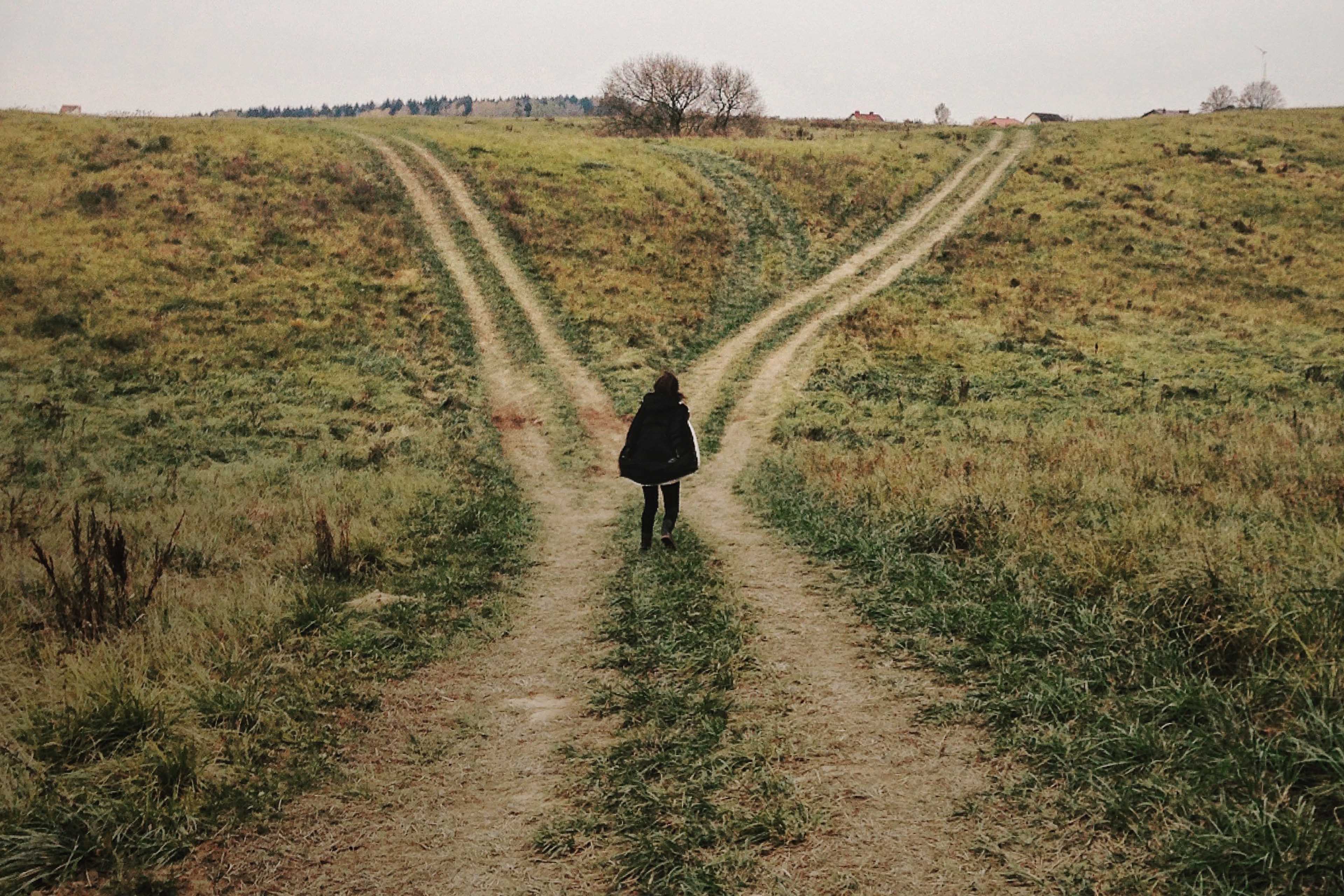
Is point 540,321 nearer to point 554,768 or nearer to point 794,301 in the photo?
point 794,301

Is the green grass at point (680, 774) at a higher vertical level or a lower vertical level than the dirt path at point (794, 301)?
lower

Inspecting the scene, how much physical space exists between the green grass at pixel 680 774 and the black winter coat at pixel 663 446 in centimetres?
272

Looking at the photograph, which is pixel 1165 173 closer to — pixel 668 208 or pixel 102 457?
pixel 668 208

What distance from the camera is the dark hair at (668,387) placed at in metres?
9.84

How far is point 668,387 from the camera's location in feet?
32.6

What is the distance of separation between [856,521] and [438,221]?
2856 centimetres

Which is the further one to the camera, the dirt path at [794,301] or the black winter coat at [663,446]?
the dirt path at [794,301]

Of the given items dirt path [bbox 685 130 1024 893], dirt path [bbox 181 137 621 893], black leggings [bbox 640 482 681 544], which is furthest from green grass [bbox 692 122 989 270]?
dirt path [bbox 181 137 621 893]

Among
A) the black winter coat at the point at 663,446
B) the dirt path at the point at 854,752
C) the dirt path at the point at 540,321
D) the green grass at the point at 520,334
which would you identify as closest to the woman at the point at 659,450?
the black winter coat at the point at 663,446

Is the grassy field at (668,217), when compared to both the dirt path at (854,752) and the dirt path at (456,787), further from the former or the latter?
the dirt path at (456,787)

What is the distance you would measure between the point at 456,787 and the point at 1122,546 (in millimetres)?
6111

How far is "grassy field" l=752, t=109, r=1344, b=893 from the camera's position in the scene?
13.2ft

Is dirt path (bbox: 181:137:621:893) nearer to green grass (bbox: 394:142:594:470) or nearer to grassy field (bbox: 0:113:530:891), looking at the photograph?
grassy field (bbox: 0:113:530:891)

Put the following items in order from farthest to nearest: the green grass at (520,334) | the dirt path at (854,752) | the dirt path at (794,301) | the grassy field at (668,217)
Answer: the grassy field at (668,217) < the dirt path at (794,301) < the green grass at (520,334) < the dirt path at (854,752)
